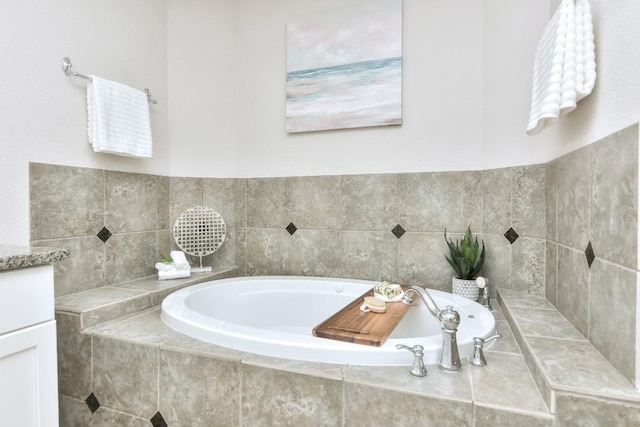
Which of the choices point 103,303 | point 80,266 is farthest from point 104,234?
point 103,303

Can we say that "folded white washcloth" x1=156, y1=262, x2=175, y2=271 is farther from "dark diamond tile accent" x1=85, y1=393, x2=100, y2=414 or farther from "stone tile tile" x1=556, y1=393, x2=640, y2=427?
"stone tile tile" x1=556, y1=393, x2=640, y2=427

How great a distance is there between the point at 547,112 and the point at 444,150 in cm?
87

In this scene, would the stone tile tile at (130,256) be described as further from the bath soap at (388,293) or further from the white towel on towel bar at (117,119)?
the bath soap at (388,293)

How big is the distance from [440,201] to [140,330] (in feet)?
5.64

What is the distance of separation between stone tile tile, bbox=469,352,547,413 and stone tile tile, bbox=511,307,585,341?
0.15 meters

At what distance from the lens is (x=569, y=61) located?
113 cm

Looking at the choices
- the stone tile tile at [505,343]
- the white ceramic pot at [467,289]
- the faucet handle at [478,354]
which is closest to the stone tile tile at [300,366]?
the faucet handle at [478,354]

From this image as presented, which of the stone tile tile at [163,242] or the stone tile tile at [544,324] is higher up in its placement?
the stone tile tile at [163,242]

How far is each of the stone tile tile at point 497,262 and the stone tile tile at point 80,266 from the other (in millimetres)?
2202

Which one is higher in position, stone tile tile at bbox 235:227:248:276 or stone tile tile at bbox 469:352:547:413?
A: stone tile tile at bbox 235:227:248:276

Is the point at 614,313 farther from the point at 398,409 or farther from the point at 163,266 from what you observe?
the point at 163,266

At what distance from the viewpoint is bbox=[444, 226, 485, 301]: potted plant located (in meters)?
1.83

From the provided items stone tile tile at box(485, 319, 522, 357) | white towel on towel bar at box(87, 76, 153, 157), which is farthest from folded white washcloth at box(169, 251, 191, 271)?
stone tile tile at box(485, 319, 522, 357)

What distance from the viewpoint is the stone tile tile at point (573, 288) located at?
3.88 ft
